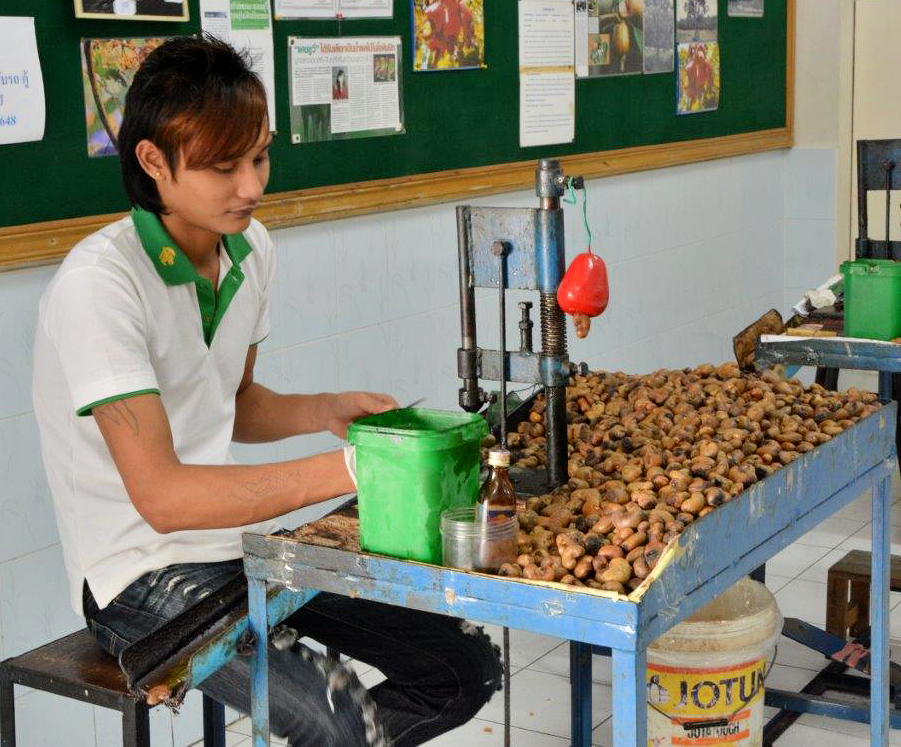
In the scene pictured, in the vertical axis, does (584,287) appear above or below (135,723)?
above

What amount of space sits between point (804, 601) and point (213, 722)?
6.44 ft

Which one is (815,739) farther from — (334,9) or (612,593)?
(334,9)

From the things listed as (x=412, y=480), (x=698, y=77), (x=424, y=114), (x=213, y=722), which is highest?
(x=698, y=77)

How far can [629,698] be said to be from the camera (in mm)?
1590

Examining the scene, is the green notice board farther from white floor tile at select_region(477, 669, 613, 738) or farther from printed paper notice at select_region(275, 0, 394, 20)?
white floor tile at select_region(477, 669, 613, 738)

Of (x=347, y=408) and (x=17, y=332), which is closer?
(x=347, y=408)

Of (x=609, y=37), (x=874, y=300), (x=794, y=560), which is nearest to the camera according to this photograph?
(x=874, y=300)

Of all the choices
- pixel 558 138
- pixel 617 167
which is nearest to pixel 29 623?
pixel 558 138

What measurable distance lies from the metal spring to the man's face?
0.47 metres

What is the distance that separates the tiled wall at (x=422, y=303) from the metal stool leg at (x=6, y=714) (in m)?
0.57

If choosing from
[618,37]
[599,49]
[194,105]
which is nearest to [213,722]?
[194,105]

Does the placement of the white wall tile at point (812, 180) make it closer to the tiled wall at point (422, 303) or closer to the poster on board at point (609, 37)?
the tiled wall at point (422, 303)

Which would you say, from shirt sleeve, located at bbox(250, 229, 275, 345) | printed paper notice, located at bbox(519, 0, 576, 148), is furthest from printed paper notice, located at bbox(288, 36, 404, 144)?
shirt sleeve, located at bbox(250, 229, 275, 345)

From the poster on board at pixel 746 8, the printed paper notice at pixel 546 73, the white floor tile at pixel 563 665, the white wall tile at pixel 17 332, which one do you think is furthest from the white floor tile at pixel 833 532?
the white wall tile at pixel 17 332
